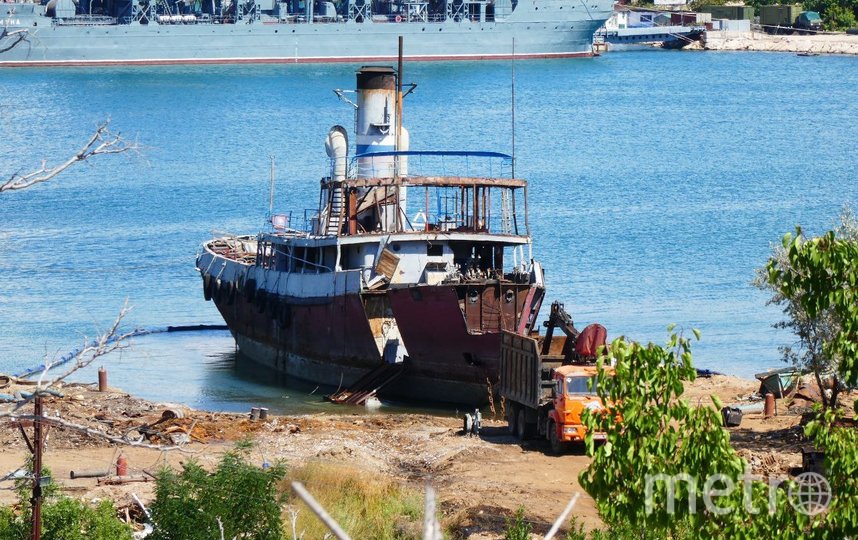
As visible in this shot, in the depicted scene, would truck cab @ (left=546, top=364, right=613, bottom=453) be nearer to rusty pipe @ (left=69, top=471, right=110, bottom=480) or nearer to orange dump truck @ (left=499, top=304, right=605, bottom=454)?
orange dump truck @ (left=499, top=304, right=605, bottom=454)

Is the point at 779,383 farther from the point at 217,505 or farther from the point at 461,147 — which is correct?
the point at 461,147

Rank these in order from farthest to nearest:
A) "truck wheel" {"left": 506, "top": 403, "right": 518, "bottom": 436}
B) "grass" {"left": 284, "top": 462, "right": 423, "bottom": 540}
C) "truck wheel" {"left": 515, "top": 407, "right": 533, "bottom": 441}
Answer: "truck wheel" {"left": 506, "top": 403, "right": 518, "bottom": 436}
"truck wheel" {"left": 515, "top": 407, "right": 533, "bottom": 441}
"grass" {"left": 284, "top": 462, "right": 423, "bottom": 540}

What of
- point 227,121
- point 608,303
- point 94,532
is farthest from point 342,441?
point 227,121

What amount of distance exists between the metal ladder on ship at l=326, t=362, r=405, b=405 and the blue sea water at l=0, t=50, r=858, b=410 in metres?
0.70

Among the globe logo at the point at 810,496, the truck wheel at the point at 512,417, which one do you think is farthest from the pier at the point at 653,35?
the globe logo at the point at 810,496

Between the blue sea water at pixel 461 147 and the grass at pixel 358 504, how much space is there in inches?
185

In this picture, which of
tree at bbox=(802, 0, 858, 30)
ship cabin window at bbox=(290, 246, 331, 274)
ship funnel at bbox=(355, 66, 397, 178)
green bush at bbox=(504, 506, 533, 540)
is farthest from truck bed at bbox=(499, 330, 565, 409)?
tree at bbox=(802, 0, 858, 30)

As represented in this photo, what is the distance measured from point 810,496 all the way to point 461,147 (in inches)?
2536

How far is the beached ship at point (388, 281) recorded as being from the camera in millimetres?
29828

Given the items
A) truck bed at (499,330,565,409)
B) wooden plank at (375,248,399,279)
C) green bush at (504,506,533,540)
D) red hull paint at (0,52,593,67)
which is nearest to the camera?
green bush at (504,506,533,540)

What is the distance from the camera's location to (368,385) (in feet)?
102

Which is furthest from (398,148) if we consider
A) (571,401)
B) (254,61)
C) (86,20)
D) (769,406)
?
(254,61)

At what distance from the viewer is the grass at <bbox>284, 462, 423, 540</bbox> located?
18.7 meters

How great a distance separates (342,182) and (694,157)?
46.0 metres
